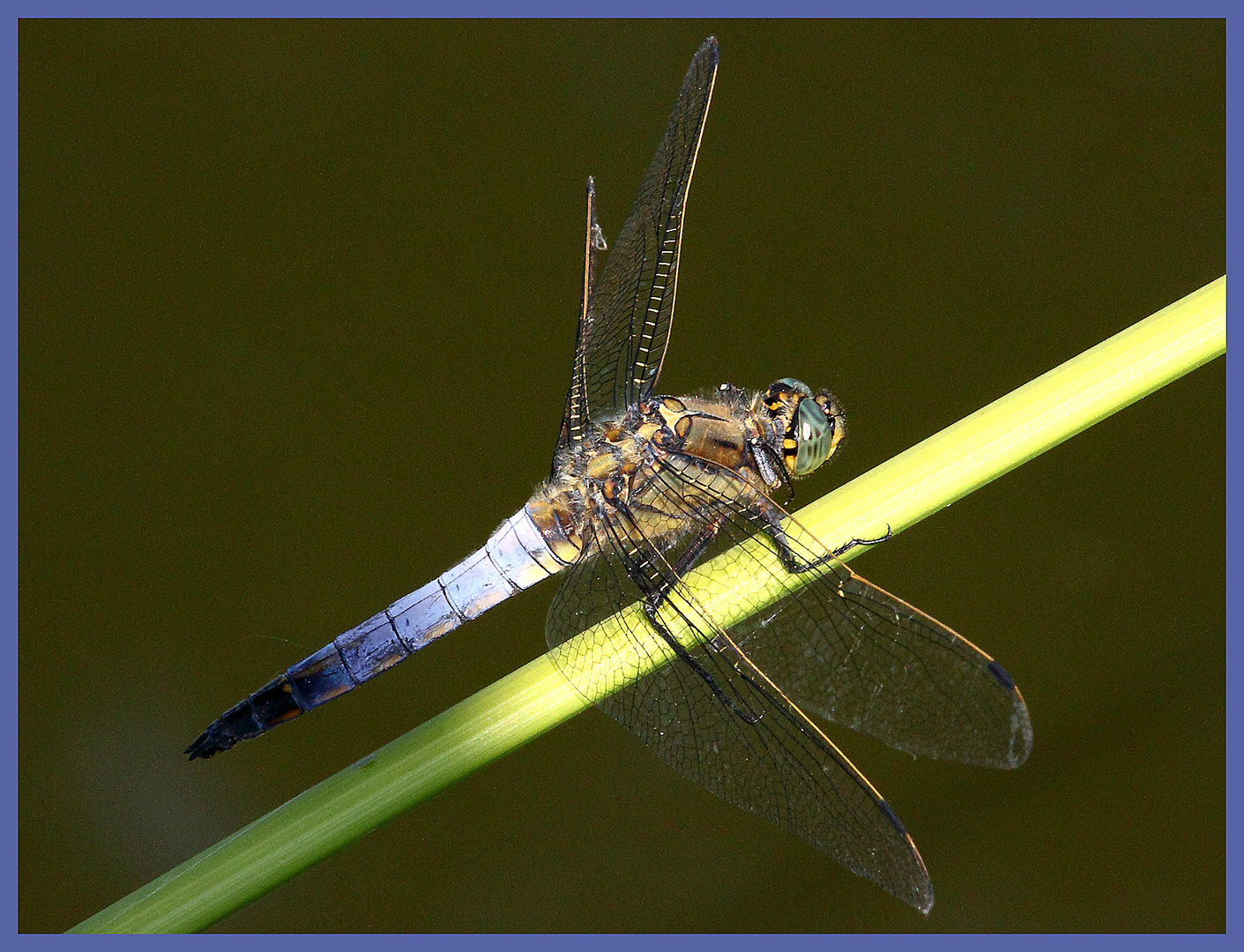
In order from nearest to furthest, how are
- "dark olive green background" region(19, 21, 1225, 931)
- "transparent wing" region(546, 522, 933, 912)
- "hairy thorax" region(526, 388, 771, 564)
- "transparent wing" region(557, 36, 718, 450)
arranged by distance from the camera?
"transparent wing" region(546, 522, 933, 912), "hairy thorax" region(526, 388, 771, 564), "transparent wing" region(557, 36, 718, 450), "dark olive green background" region(19, 21, 1225, 931)

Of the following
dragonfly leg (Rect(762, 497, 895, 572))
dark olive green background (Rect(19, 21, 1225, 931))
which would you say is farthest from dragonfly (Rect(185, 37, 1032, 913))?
dark olive green background (Rect(19, 21, 1225, 931))

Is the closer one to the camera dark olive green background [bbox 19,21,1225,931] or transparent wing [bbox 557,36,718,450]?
transparent wing [bbox 557,36,718,450]

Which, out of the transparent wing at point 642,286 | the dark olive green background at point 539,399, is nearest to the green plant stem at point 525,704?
the transparent wing at point 642,286

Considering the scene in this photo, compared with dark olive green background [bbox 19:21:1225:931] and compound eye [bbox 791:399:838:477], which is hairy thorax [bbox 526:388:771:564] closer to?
compound eye [bbox 791:399:838:477]

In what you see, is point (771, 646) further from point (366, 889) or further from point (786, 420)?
point (366, 889)

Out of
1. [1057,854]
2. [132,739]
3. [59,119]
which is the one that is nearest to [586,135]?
[59,119]

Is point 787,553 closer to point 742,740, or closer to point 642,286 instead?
point 742,740

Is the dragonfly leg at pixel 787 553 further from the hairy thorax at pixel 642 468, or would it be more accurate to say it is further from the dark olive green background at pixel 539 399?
the dark olive green background at pixel 539 399
